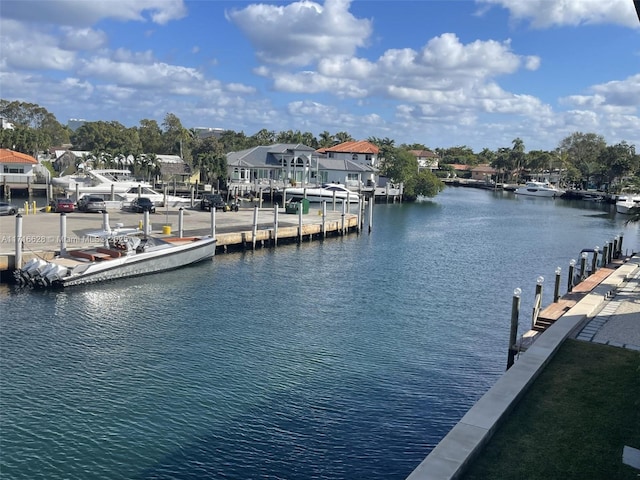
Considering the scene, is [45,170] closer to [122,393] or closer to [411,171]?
[411,171]

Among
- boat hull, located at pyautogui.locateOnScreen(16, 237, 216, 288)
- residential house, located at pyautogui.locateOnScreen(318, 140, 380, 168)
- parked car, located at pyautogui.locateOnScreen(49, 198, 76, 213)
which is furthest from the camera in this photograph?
residential house, located at pyautogui.locateOnScreen(318, 140, 380, 168)

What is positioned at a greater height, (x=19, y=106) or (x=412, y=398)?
(x=19, y=106)

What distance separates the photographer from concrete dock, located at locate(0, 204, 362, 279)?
29.2m

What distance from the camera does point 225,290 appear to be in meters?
27.5

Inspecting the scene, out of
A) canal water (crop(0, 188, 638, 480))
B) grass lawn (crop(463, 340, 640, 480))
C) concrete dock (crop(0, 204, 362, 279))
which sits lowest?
canal water (crop(0, 188, 638, 480))

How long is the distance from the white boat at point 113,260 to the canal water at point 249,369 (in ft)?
2.07

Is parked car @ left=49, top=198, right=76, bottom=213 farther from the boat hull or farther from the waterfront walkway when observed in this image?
the waterfront walkway

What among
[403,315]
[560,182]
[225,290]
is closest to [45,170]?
[225,290]

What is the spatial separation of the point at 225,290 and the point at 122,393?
39.8 feet

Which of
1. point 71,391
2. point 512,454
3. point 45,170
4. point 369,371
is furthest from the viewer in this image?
point 45,170

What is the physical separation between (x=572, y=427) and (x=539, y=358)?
3.16 metres

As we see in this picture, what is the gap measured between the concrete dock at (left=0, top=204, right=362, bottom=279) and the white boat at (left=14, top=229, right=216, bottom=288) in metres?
1.49

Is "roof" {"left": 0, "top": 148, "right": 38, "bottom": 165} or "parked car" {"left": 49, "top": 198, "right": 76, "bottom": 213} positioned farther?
"roof" {"left": 0, "top": 148, "right": 38, "bottom": 165}

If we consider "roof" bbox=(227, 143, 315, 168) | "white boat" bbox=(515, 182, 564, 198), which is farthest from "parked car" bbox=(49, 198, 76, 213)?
"white boat" bbox=(515, 182, 564, 198)
